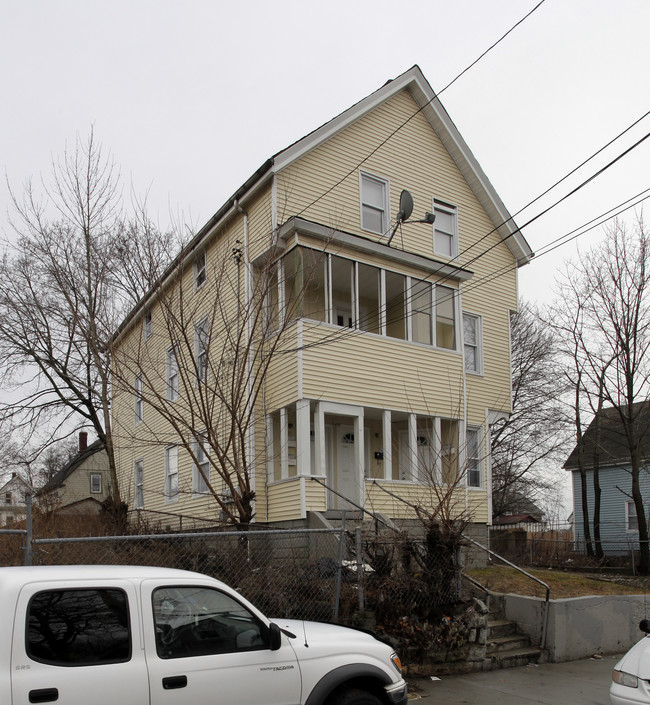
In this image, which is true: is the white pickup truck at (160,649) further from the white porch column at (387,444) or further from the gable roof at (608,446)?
the gable roof at (608,446)

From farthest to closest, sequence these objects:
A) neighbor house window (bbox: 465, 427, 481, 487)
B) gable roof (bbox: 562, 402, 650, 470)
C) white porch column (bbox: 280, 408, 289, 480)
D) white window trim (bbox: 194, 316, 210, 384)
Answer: gable roof (bbox: 562, 402, 650, 470) → neighbor house window (bbox: 465, 427, 481, 487) → white porch column (bbox: 280, 408, 289, 480) → white window trim (bbox: 194, 316, 210, 384)

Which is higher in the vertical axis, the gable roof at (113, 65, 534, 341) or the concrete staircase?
the gable roof at (113, 65, 534, 341)

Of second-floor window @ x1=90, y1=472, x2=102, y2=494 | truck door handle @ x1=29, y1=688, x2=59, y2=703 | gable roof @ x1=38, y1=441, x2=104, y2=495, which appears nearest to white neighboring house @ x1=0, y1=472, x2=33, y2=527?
gable roof @ x1=38, y1=441, x2=104, y2=495

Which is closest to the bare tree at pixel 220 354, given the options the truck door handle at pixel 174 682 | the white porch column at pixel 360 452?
the white porch column at pixel 360 452

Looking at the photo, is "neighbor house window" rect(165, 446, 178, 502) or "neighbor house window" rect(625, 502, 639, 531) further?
"neighbor house window" rect(625, 502, 639, 531)

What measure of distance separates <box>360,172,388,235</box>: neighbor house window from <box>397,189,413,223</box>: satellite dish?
757 millimetres

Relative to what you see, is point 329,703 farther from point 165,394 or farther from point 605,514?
point 605,514

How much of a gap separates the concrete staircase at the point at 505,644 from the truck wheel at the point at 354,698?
15.7ft

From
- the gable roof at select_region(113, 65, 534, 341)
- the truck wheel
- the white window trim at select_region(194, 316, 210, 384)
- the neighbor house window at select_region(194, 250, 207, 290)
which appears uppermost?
the gable roof at select_region(113, 65, 534, 341)

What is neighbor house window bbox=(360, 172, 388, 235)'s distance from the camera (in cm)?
1753

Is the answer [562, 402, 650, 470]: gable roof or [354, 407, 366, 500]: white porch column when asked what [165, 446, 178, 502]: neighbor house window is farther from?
[562, 402, 650, 470]: gable roof

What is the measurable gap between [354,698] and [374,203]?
45.8ft

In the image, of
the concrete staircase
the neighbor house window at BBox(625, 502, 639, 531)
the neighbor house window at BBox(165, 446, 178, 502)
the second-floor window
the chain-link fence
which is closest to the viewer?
the concrete staircase

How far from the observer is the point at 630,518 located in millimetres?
31234
